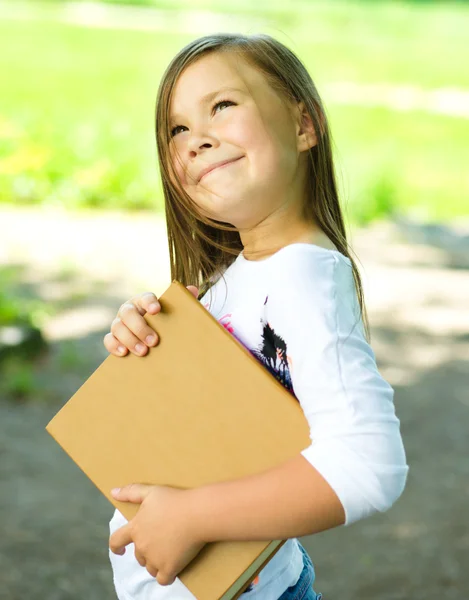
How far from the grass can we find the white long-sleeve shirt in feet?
12.0

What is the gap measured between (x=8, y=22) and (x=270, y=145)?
11.5 m

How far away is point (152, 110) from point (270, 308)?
7.98 metres

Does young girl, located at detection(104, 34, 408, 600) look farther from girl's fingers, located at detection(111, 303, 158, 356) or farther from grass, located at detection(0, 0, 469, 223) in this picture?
grass, located at detection(0, 0, 469, 223)

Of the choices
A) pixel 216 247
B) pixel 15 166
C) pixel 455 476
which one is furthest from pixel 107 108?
pixel 216 247

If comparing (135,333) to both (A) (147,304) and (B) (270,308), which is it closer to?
(A) (147,304)

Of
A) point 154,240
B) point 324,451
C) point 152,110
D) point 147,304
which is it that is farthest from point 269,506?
point 152,110

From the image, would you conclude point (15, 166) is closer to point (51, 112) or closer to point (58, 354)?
point (51, 112)

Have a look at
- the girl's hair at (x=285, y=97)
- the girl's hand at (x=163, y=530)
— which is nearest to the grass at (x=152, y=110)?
the girl's hair at (x=285, y=97)

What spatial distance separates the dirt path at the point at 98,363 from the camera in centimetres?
282

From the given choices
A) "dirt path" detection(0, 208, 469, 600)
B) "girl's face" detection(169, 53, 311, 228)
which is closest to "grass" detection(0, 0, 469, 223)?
"dirt path" detection(0, 208, 469, 600)

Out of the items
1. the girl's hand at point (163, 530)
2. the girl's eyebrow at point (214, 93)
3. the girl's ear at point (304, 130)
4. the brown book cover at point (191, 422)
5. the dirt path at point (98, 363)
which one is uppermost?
the girl's eyebrow at point (214, 93)

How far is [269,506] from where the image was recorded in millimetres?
1017

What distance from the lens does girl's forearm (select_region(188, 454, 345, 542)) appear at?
1.00 meters

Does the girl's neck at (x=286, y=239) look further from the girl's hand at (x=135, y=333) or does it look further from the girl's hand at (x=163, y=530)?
the girl's hand at (x=163, y=530)
